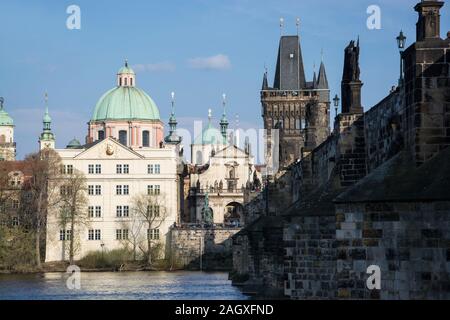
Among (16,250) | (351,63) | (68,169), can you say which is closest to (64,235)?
(68,169)

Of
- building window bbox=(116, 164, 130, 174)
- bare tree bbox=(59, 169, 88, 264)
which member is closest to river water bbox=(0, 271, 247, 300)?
bare tree bbox=(59, 169, 88, 264)

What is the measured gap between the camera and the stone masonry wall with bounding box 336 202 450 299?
27.3 meters

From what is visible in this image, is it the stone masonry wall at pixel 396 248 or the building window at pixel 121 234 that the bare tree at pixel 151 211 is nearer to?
the building window at pixel 121 234

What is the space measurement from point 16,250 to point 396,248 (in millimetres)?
84021

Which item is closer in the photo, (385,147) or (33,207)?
(385,147)

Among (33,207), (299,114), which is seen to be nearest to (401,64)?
(33,207)

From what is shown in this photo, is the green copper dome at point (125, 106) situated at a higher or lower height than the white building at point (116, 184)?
higher

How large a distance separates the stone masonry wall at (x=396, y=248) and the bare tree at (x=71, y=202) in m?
93.4

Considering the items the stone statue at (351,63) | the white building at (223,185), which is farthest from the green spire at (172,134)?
the stone statue at (351,63)

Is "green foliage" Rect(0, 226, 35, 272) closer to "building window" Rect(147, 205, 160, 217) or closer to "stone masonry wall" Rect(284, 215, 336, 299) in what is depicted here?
"building window" Rect(147, 205, 160, 217)

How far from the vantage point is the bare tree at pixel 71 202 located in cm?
12219
